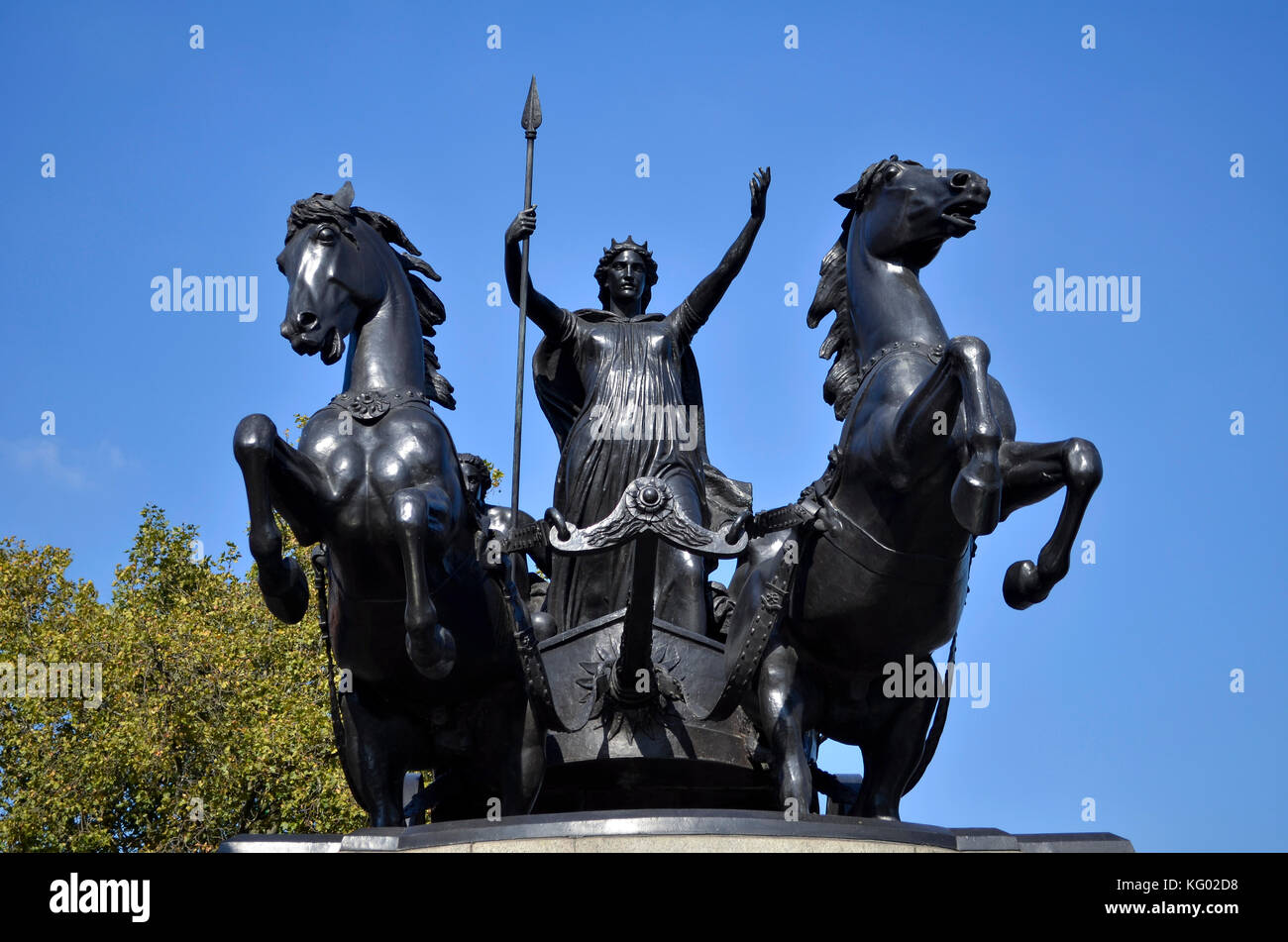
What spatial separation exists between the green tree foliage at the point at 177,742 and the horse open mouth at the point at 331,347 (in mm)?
16207

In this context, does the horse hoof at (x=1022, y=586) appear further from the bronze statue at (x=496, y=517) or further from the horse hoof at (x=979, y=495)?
the bronze statue at (x=496, y=517)

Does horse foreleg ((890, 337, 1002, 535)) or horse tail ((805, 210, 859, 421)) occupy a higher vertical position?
horse tail ((805, 210, 859, 421))

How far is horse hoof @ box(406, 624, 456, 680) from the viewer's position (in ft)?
28.7

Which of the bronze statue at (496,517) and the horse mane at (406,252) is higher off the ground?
the horse mane at (406,252)

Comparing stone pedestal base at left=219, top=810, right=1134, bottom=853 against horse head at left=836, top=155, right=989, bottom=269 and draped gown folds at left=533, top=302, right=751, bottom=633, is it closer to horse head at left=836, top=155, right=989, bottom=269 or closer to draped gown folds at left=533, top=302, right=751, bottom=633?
draped gown folds at left=533, top=302, right=751, bottom=633

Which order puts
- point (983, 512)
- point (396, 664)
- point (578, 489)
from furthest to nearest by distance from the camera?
point (578, 489) < point (396, 664) < point (983, 512)

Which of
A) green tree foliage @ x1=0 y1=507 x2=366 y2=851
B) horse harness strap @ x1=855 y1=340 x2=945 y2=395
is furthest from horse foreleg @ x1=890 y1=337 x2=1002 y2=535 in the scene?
green tree foliage @ x1=0 y1=507 x2=366 y2=851
